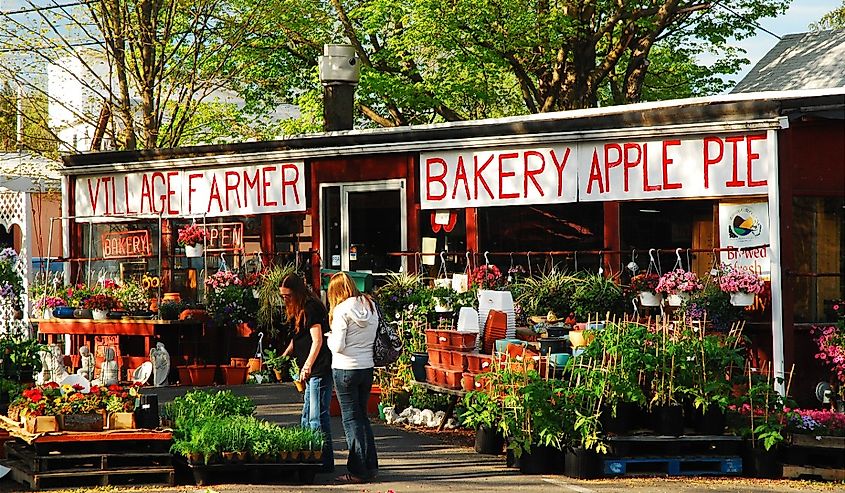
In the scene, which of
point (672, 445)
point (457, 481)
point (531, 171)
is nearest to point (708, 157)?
point (531, 171)

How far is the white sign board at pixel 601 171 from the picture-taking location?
1443 centimetres

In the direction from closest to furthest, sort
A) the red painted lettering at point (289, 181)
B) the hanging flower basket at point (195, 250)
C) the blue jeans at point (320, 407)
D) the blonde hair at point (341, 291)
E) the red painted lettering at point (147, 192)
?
the blonde hair at point (341, 291)
the blue jeans at point (320, 407)
the red painted lettering at point (289, 181)
the hanging flower basket at point (195, 250)
the red painted lettering at point (147, 192)

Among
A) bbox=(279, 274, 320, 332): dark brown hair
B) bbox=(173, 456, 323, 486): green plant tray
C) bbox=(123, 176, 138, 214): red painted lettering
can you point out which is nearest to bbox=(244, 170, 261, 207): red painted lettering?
bbox=(123, 176, 138, 214): red painted lettering

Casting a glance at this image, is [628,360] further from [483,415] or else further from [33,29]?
[33,29]

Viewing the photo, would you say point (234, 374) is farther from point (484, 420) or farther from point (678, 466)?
point (678, 466)

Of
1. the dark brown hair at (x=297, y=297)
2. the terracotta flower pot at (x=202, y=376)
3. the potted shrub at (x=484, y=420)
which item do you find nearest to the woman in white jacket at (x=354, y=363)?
the dark brown hair at (x=297, y=297)

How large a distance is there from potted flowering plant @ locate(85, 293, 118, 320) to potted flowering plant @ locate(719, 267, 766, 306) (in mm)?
8613

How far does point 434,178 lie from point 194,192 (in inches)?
161

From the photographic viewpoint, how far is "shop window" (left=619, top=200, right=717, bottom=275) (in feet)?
49.2

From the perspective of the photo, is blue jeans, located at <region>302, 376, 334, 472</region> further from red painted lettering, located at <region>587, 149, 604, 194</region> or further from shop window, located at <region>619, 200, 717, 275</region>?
red painted lettering, located at <region>587, 149, 604, 194</region>

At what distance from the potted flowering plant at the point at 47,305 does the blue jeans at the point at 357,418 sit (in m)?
9.24

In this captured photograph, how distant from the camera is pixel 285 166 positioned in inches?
723

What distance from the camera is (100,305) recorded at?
59.6 ft

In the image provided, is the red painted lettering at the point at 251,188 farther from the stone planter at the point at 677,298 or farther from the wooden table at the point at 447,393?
the stone planter at the point at 677,298
